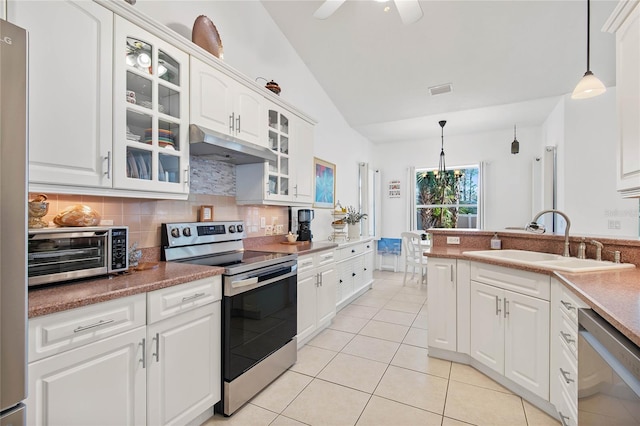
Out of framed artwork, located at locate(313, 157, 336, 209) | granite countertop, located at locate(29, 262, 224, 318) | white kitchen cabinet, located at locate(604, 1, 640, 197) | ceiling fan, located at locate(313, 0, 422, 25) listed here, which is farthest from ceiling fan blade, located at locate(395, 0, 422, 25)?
granite countertop, located at locate(29, 262, 224, 318)

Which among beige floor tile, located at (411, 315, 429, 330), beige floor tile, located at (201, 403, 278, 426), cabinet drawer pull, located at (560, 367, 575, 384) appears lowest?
beige floor tile, located at (201, 403, 278, 426)

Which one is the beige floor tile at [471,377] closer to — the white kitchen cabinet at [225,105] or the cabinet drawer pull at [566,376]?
the cabinet drawer pull at [566,376]

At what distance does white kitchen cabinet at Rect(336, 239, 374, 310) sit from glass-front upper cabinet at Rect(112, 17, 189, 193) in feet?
7.48

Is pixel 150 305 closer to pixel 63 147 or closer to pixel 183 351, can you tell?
pixel 183 351

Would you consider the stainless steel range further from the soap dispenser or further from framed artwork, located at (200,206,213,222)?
the soap dispenser

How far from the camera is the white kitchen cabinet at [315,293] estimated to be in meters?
2.70

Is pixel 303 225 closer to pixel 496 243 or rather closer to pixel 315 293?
pixel 315 293

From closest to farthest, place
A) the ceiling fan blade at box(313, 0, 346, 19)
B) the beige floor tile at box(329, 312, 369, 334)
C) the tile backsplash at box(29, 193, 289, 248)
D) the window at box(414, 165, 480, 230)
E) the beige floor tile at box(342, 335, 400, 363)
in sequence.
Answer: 1. the tile backsplash at box(29, 193, 289, 248)
2. the ceiling fan blade at box(313, 0, 346, 19)
3. the beige floor tile at box(342, 335, 400, 363)
4. the beige floor tile at box(329, 312, 369, 334)
5. the window at box(414, 165, 480, 230)

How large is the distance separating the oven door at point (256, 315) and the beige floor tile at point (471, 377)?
4.35 ft

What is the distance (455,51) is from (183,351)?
3.86 metres

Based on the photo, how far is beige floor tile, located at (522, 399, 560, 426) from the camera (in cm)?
177

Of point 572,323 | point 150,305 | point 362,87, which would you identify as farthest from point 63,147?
point 362,87

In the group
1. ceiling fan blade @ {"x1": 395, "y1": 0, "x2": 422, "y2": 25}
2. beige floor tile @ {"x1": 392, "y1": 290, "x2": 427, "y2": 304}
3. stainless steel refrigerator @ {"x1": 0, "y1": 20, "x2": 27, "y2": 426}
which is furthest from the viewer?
beige floor tile @ {"x1": 392, "y1": 290, "x2": 427, "y2": 304}

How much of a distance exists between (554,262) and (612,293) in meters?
0.89
